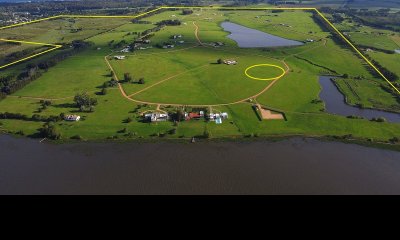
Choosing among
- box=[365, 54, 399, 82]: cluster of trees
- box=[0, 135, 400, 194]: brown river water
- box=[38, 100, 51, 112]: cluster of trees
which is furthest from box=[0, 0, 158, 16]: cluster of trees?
box=[0, 135, 400, 194]: brown river water

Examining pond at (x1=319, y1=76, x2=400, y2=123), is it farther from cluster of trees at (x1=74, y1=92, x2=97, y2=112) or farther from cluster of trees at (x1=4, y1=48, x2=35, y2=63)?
cluster of trees at (x1=4, y1=48, x2=35, y2=63)

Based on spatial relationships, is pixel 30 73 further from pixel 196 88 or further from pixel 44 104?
pixel 196 88

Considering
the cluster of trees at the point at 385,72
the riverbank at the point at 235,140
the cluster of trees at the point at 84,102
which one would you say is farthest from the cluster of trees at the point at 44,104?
the cluster of trees at the point at 385,72

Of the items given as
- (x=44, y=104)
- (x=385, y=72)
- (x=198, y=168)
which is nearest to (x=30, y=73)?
(x=44, y=104)
